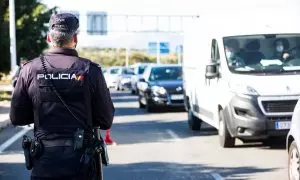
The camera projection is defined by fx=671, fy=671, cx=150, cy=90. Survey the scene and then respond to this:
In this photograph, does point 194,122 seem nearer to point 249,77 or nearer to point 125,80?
point 249,77

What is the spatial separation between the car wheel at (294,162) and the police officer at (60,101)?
4.13 meters

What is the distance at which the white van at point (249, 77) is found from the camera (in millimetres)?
11469

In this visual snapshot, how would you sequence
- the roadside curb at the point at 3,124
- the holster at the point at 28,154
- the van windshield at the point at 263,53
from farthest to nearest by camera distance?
the roadside curb at the point at 3,124 < the van windshield at the point at 263,53 < the holster at the point at 28,154

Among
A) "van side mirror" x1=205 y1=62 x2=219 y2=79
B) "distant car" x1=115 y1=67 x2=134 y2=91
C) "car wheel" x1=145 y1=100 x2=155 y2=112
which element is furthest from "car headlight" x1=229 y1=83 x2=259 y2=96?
"distant car" x1=115 y1=67 x2=134 y2=91

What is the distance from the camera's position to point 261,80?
38.6 feet

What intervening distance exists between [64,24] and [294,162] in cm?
457

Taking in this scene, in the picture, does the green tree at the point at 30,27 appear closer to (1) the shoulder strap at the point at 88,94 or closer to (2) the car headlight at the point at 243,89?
(2) the car headlight at the point at 243,89

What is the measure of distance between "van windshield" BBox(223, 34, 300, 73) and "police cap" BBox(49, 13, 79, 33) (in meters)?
8.09

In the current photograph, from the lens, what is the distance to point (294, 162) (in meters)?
8.08

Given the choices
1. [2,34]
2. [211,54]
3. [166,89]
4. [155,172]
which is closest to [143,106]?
[166,89]

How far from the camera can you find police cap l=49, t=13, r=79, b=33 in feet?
14.2

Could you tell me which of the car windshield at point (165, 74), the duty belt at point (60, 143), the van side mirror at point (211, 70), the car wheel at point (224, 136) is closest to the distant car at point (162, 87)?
the car windshield at point (165, 74)

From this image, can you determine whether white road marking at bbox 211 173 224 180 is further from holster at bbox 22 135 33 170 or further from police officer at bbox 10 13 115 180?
holster at bbox 22 135 33 170

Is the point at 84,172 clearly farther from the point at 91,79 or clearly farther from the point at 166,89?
the point at 166,89
